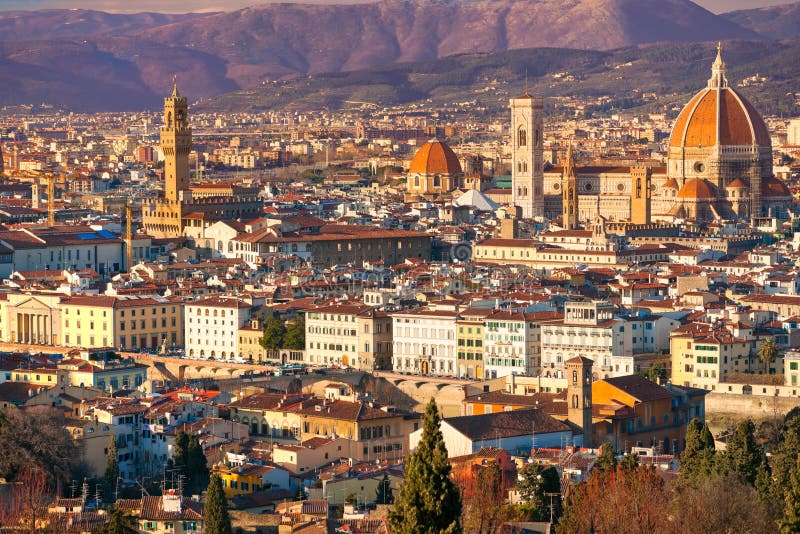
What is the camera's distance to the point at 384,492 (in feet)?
121

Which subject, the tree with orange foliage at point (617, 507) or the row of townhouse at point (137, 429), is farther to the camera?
the row of townhouse at point (137, 429)

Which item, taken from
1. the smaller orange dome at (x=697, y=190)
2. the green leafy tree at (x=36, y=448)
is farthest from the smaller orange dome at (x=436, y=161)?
the green leafy tree at (x=36, y=448)

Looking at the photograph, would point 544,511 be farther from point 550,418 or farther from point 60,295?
point 60,295

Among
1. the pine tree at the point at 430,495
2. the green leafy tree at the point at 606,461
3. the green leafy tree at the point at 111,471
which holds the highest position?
the pine tree at the point at 430,495

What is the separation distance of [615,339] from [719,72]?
5294 centimetres

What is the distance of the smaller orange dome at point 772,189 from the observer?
101062 millimetres

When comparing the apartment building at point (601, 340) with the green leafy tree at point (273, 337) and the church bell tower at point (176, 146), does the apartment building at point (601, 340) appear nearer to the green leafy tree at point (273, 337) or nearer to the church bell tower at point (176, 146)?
the green leafy tree at point (273, 337)

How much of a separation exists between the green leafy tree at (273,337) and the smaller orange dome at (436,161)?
59.9 metres

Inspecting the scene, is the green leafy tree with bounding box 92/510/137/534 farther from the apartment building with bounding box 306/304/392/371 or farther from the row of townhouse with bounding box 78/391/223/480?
the apartment building with bounding box 306/304/392/371

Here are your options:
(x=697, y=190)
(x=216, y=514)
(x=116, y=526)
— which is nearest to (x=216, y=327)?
(x=216, y=514)

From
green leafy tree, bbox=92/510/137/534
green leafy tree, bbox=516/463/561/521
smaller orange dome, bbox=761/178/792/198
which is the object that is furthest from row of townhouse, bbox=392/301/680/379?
smaller orange dome, bbox=761/178/792/198

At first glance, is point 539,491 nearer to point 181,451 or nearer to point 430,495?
point 181,451

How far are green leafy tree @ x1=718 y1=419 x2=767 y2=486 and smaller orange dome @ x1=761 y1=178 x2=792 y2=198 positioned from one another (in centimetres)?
6343

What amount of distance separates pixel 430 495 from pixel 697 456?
14361 mm
